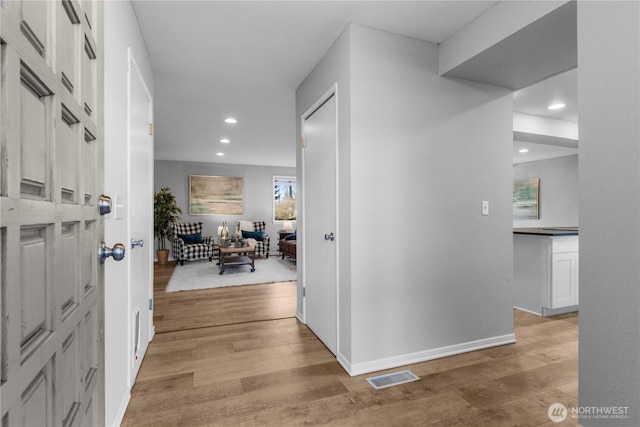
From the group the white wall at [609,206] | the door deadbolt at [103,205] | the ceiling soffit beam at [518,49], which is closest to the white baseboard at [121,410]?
the door deadbolt at [103,205]

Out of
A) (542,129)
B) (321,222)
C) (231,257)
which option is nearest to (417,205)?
(321,222)

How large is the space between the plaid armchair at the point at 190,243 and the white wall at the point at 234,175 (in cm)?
44

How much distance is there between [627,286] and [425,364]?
54.8 inches

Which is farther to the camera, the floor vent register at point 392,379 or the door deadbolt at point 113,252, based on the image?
the floor vent register at point 392,379

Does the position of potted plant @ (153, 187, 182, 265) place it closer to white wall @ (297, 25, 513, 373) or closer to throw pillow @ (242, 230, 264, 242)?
throw pillow @ (242, 230, 264, 242)

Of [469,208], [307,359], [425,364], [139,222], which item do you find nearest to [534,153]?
[469,208]

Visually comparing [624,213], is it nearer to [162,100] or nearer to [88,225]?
[88,225]

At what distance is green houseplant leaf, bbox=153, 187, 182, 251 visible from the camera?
6.60 meters

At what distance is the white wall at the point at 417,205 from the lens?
2.14 metres

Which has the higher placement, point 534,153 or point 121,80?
point 534,153

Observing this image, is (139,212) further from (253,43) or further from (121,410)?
(253,43)

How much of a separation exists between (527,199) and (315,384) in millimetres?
7669

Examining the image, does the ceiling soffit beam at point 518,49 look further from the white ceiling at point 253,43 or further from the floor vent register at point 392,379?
the floor vent register at point 392,379

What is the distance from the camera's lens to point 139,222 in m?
2.15
